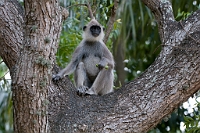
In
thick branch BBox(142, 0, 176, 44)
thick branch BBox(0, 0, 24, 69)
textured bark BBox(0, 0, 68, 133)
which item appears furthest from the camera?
thick branch BBox(142, 0, 176, 44)

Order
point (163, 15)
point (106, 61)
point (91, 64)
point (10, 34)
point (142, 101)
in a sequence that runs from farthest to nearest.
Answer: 1. point (91, 64)
2. point (106, 61)
3. point (163, 15)
4. point (10, 34)
5. point (142, 101)

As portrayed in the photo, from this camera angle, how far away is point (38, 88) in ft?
12.6

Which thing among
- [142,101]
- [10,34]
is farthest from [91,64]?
[142,101]

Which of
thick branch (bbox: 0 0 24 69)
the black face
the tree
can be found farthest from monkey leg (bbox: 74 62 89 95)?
thick branch (bbox: 0 0 24 69)

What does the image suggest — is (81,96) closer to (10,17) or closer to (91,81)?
(10,17)

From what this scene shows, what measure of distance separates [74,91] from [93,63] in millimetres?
1758

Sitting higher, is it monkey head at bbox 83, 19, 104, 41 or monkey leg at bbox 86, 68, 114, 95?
monkey head at bbox 83, 19, 104, 41

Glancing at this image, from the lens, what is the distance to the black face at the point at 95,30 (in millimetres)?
6598

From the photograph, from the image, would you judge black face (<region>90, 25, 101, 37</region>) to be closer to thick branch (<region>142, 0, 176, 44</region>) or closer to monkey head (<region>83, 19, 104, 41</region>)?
monkey head (<region>83, 19, 104, 41</region>)

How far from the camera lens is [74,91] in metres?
4.81

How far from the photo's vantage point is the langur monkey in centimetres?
613

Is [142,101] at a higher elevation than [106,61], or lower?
lower

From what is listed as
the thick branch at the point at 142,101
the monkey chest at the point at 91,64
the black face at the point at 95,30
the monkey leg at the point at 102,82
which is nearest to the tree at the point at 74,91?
the thick branch at the point at 142,101

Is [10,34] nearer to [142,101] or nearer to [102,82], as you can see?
[142,101]
